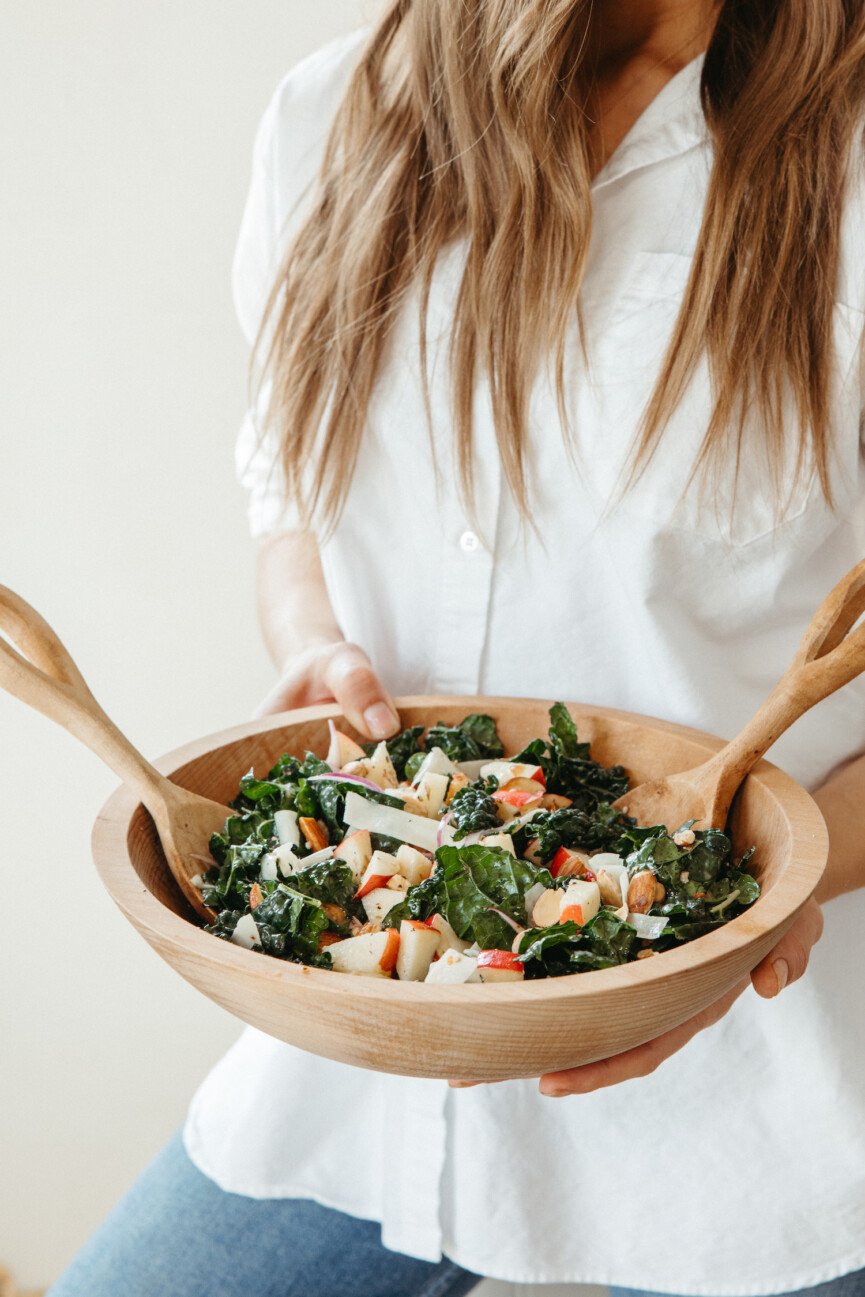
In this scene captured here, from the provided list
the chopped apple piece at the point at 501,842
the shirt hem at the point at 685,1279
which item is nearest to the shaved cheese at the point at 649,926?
the chopped apple piece at the point at 501,842

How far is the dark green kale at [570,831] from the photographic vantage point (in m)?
0.93

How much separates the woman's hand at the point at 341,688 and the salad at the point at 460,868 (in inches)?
1.4

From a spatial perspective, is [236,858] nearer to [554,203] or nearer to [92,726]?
[92,726]

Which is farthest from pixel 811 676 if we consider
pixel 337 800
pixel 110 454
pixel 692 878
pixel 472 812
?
pixel 110 454

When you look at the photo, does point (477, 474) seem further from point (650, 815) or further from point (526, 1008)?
point (526, 1008)

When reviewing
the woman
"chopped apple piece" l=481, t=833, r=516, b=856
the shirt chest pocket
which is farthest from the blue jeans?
the shirt chest pocket

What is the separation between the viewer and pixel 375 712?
1.10m

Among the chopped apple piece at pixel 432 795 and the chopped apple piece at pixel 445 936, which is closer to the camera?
the chopped apple piece at pixel 445 936

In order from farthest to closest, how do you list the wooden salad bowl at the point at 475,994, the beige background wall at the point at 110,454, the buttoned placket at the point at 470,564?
the beige background wall at the point at 110,454
the buttoned placket at the point at 470,564
the wooden salad bowl at the point at 475,994

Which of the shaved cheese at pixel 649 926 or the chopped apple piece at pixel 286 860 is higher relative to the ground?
the chopped apple piece at pixel 286 860

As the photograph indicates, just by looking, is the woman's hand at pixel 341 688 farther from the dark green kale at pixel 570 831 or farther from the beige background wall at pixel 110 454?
the beige background wall at pixel 110 454

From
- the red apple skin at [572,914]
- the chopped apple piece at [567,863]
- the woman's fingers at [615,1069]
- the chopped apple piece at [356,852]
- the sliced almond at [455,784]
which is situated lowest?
the woman's fingers at [615,1069]

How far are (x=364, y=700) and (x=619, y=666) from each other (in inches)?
10.6

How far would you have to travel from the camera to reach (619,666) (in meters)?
1.20
